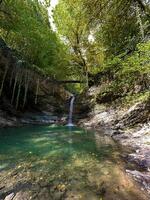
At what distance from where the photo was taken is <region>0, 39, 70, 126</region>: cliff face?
15797 millimetres

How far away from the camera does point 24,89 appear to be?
58.1ft

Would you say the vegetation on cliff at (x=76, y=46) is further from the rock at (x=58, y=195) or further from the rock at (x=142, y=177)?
the rock at (x=58, y=195)

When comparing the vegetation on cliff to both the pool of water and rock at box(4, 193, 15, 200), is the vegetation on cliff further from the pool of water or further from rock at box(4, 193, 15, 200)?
rock at box(4, 193, 15, 200)

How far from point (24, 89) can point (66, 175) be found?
44.3 ft

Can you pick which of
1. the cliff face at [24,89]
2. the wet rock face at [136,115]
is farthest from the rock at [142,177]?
the cliff face at [24,89]

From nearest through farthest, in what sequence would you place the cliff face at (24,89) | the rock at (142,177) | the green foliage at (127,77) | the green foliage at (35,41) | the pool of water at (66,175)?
the pool of water at (66,175) → the rock at (142,177) → the green foliage at (127,77) → the cliff face at (24,89) → the green foliage at (35,41)

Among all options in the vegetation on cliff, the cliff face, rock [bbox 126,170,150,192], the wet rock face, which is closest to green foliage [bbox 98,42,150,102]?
the vegetation on cliff

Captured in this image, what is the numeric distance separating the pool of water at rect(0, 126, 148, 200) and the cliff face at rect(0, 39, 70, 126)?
881 cm

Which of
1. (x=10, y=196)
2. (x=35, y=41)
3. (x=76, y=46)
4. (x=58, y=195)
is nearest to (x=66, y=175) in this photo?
(x=58, y=195)

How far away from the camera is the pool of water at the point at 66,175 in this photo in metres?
4.02

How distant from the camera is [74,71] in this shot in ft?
70.2

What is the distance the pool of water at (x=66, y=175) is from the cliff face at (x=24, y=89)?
881cm

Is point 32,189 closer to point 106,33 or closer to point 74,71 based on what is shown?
point 106,33

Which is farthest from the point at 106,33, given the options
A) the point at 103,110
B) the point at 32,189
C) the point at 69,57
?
the point at 32,189
